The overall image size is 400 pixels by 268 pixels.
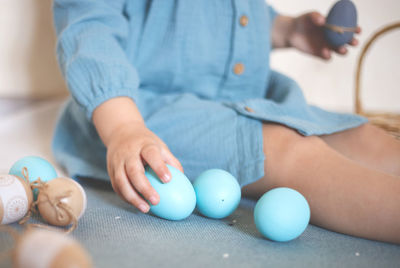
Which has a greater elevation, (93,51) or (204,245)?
(93,51)

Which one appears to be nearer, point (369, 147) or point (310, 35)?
point (369, 147)

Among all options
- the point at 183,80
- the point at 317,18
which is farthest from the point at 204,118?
the point at 317,18

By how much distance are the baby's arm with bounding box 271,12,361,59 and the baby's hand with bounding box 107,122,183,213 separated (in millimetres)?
652

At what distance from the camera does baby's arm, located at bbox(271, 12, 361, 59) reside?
3.66 feet

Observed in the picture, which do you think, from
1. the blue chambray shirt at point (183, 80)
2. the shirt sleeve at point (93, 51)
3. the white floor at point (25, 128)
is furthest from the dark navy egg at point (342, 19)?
the white floor at point (25, 128)

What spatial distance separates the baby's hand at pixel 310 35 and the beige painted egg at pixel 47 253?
36.0 inches

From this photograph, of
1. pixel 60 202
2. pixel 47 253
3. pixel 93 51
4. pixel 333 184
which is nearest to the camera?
pixel 47 253

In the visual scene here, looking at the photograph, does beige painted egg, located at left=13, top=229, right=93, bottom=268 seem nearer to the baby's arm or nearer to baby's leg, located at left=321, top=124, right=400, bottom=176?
baby's leg, located at left=321, top=124, right=400, bottom=176

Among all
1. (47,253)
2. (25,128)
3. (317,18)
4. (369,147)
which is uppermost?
(317,18)

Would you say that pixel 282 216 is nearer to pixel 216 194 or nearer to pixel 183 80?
pixel 216 194

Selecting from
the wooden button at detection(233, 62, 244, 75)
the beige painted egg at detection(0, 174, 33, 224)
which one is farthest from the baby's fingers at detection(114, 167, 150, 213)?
the wooden button at detection(233, 62, 244, 75)

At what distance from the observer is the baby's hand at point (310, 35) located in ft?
3.65

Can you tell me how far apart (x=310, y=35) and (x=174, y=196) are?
75 centimetres

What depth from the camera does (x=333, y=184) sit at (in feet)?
2.23
